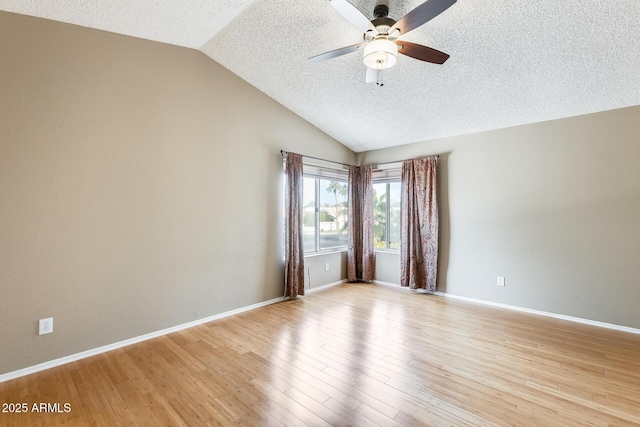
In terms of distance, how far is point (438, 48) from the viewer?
273cm

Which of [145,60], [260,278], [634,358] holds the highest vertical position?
[145,60]

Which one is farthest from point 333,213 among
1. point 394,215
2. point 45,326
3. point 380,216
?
point 45,326

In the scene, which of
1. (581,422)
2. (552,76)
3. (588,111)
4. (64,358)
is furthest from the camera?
(588,111)

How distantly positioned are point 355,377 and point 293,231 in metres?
2.29

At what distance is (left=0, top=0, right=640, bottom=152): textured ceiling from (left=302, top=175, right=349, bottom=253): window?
1.41 meters

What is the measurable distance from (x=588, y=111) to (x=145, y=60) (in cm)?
494

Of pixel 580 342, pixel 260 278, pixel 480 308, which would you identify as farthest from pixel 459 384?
pixel 260 278

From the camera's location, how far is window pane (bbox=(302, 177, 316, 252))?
4680mm

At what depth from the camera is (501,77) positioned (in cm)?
294

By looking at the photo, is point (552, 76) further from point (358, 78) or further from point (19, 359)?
point (19, 359)

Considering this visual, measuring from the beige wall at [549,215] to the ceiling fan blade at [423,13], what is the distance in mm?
2720

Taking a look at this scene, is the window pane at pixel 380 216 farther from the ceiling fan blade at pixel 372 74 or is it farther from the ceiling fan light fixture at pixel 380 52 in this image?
the ceiling fan light fixture at pixel 380 52

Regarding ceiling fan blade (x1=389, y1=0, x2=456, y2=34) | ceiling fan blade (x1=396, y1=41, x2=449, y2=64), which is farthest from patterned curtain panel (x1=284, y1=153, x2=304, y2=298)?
ceiling fan blade (x1=389, y1=0, x2=456, y2=34)

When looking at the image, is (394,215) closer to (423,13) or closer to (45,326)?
(423,13)
